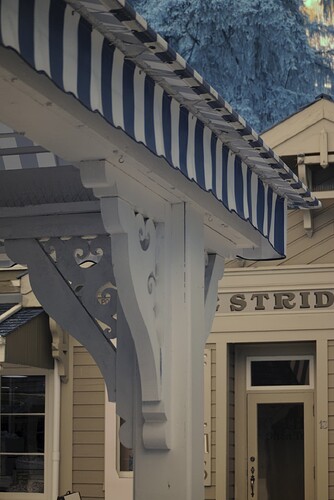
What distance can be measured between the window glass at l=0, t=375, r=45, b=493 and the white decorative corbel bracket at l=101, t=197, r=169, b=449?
27.4 feet

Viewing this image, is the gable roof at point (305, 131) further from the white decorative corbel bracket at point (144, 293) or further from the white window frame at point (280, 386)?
the white decorative corbel bracket at point (144, 293)

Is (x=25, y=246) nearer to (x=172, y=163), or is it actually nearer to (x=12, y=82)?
(x=172, y=163)

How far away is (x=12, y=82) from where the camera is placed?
3.47 metres

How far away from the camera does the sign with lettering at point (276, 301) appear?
40.6 feet

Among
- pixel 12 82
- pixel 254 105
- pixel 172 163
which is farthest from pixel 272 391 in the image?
pixel 254 105

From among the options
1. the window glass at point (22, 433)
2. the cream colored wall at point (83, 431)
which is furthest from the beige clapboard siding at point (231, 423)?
the window glass at point (22, 433)

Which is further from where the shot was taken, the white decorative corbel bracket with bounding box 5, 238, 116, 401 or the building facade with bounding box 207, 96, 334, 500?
the building facade with bounding box 207, 96, 334, 500

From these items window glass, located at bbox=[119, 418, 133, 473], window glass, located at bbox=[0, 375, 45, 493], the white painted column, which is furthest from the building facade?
the white painted column

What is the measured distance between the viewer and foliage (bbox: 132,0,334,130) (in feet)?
102

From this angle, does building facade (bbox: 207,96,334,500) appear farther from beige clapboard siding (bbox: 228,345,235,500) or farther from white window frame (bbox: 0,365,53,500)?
white window frame (bbox: 0,365,53,500)

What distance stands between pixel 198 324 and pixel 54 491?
320 inches

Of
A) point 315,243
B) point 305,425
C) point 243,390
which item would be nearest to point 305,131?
point 315,243

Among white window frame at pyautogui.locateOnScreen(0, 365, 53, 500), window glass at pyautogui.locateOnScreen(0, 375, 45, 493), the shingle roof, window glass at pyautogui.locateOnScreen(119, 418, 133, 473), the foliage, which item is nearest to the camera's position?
the shingle roof

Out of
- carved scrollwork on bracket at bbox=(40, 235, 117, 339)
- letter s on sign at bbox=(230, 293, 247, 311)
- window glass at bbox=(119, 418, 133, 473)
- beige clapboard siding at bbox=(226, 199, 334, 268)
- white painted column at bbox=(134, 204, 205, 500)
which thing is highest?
beige clapboard siding at bbox=(226, 199, 334, 268)
